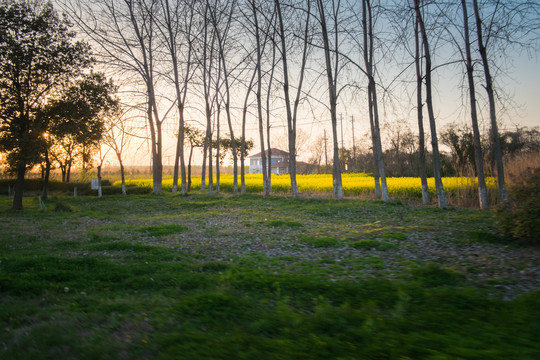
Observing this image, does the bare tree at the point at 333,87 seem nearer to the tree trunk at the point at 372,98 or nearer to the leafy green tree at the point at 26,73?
the tree trunk at the point at 372,98

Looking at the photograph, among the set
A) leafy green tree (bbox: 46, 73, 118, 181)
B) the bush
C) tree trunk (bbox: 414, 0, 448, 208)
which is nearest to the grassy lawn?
the bush

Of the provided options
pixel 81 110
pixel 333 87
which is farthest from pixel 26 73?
pixel 333 87

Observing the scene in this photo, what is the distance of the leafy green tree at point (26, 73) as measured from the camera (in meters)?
17.8

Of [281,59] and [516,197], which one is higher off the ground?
[281,59]

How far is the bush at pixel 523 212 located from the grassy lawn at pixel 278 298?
1.29 ft

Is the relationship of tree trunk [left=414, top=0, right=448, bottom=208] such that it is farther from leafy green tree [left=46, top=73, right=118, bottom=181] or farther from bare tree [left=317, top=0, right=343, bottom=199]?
leafy green tree [left=46, top=73, right=118, bottom=181]

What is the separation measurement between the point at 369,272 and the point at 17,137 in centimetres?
2094

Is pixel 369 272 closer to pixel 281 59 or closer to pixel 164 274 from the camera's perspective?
Answer: pixel 164 274

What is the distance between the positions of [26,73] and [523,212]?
23.2m

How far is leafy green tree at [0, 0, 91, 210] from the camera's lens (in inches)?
699

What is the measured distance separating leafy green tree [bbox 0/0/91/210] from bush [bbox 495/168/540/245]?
830 inches

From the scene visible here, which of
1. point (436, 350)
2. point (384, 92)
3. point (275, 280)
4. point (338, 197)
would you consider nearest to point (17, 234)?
point (275, 280)

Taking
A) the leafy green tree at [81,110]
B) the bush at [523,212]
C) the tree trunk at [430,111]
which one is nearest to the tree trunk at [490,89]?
the tree trunk at [430,111]

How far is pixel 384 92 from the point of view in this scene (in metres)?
17.0
